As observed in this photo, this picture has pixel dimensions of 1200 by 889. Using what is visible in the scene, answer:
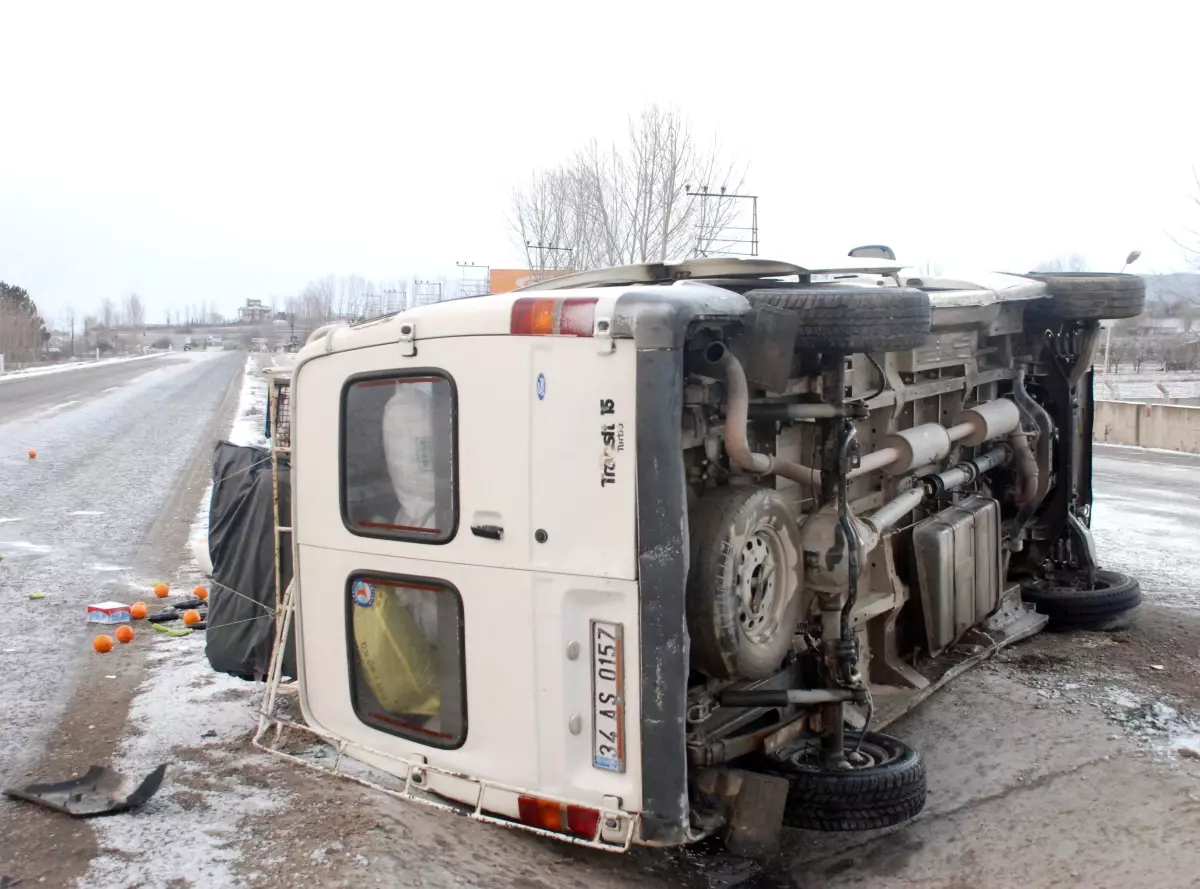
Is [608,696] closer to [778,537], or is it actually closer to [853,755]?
[778,537]

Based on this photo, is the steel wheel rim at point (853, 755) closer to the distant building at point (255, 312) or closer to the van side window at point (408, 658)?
the van side window at point (408, 658)

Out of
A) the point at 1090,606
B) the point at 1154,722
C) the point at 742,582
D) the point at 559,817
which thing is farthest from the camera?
the point at 1090,606

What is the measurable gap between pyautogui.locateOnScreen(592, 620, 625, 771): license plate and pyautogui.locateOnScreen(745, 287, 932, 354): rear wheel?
1.39m

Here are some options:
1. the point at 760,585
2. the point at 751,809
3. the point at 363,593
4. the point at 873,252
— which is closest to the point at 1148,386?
the point at 873,252

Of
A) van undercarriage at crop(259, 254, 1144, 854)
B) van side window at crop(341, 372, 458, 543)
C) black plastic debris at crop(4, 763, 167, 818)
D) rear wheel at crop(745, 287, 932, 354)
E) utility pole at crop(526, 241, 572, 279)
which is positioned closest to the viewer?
van undercarriage at crop(259, 254, 1144, 854)

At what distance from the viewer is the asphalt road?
6898 millimetres

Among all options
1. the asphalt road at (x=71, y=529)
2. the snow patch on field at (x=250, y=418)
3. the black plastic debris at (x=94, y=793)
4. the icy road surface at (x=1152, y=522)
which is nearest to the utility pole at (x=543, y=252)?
the snow patch on field at (x=250, y=418)

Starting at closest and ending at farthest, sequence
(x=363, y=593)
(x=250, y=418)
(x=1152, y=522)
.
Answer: (x=363, y=593)
(x=1152, y=522)
(x=250, y=418)

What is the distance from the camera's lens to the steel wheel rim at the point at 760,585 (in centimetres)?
423

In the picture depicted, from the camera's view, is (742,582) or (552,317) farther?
(742,582)

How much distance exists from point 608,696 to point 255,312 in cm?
18027

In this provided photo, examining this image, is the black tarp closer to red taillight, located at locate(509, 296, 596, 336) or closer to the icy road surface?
red taillight, located at locate(509, 296, 596, 336)

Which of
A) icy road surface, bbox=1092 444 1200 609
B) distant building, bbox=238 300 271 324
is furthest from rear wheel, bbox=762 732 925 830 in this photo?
distant building, bbox=238 300 271 324

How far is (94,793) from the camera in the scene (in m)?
5.09
